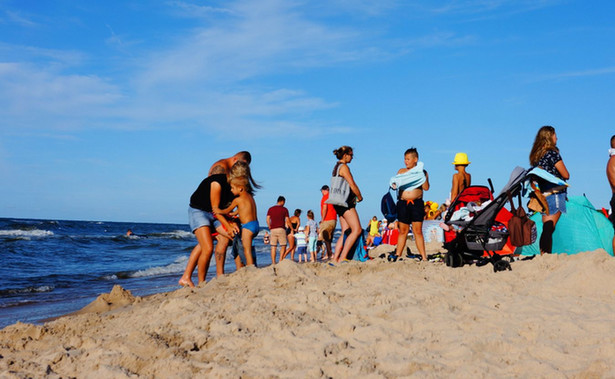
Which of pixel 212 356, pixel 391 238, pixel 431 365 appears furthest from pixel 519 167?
pixel 391 238

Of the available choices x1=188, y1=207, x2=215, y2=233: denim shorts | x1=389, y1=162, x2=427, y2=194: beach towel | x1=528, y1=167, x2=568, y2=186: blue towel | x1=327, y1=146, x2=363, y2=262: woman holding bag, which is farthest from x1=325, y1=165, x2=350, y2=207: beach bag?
x1=528, y1=167, x2=568, y2=186: blue towel

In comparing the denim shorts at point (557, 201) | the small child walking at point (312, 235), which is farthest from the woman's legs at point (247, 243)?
the small child walking at point (312, 235)

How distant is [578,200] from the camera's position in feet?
26.2

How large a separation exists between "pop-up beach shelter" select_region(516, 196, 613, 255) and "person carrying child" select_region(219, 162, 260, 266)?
4328 mm

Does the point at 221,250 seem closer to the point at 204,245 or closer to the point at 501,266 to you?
the point at 204,245

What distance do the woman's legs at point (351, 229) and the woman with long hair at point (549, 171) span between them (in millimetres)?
2420

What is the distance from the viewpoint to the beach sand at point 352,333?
3205 millimetres

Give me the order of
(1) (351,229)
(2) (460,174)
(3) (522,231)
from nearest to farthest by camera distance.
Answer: (3) (522,231), (1) (351,229), (2) (460,174)

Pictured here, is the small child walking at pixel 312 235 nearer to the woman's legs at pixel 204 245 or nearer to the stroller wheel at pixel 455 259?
the stroller wheel at pixel 455 259

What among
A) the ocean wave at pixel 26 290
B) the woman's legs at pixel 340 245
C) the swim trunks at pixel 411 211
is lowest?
the ocean wave at pixel 26 290

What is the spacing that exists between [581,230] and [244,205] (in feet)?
15.4

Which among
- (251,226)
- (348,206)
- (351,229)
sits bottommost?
(351,229)

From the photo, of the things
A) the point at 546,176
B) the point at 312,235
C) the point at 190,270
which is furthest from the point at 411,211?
the point at 312,235

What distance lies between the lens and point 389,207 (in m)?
8.45
